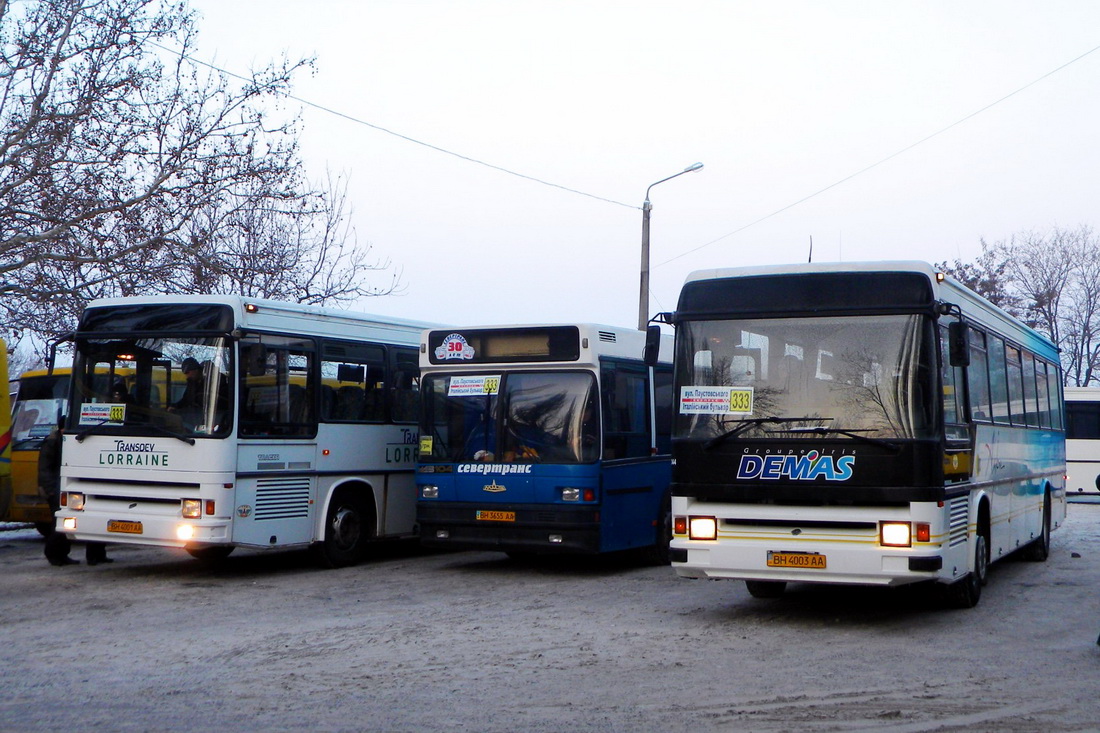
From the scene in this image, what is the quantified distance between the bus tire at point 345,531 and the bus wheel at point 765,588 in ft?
16.6

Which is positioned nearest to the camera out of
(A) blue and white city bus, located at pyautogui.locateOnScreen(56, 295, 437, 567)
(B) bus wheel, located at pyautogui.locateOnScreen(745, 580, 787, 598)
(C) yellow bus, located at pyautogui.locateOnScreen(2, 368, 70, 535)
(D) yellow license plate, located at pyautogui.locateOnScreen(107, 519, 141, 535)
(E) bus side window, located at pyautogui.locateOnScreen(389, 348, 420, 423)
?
(B) bus wheel, located at pyautogui.locateOnScreen(745, 580, 787, 598)

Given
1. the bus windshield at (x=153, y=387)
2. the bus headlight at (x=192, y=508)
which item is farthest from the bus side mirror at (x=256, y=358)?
the bus headlight at (x=192, y=508)

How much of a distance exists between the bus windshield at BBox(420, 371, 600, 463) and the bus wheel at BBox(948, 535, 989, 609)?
13.5ft

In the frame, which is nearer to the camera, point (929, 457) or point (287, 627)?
point (929, 457)

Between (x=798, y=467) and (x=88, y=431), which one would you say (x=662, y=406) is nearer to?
(x=798, y=467)

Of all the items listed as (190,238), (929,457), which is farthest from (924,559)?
(190,238)

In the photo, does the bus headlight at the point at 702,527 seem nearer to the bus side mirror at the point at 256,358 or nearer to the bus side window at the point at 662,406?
the bus side window at the point at 662,406

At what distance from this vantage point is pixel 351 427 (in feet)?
47.9

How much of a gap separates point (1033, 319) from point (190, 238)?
43.8 metres

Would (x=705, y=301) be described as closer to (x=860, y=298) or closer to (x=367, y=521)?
(x=860, y=298)

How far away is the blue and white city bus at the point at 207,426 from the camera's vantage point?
1281 cm

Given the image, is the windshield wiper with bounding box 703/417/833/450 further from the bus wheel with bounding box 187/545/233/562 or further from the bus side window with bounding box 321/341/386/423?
the bus wheel with bounding box 187/545/233/562

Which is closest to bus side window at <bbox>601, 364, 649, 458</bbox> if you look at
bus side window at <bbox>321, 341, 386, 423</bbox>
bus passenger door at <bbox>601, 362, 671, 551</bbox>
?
bus passenger door at <bbox>601, 362, 671, 551</bbox>

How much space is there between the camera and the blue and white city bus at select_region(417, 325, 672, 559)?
1350 cm
